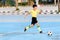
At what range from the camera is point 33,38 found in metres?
9.62

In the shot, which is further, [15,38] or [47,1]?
[47,1]

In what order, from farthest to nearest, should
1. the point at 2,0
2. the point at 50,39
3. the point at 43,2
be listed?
1. the point at 43,2
2. the point at 2,0
3. the point at 50,39

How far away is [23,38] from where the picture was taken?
970 centimetres

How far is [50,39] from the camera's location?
30.2 feet

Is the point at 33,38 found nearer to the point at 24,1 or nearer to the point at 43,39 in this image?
the point at 43,39

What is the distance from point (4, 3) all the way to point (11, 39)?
3525cm

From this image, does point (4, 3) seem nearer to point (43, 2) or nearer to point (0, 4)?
point (0, 4)

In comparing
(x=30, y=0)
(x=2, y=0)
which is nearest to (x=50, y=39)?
(x=30, y=0)

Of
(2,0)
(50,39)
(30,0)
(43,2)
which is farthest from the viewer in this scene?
(43,2)

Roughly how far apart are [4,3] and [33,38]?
35.2 m

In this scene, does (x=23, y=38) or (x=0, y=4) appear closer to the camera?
(x=23, y=38)

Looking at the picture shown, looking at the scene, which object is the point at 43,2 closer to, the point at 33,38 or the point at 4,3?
the point at 4,3

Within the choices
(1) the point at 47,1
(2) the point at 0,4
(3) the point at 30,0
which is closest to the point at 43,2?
(1) the point at 47,1

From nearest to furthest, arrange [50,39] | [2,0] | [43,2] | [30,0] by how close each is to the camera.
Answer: [50,39] → [30,0] → [2,0] → [43,2]
